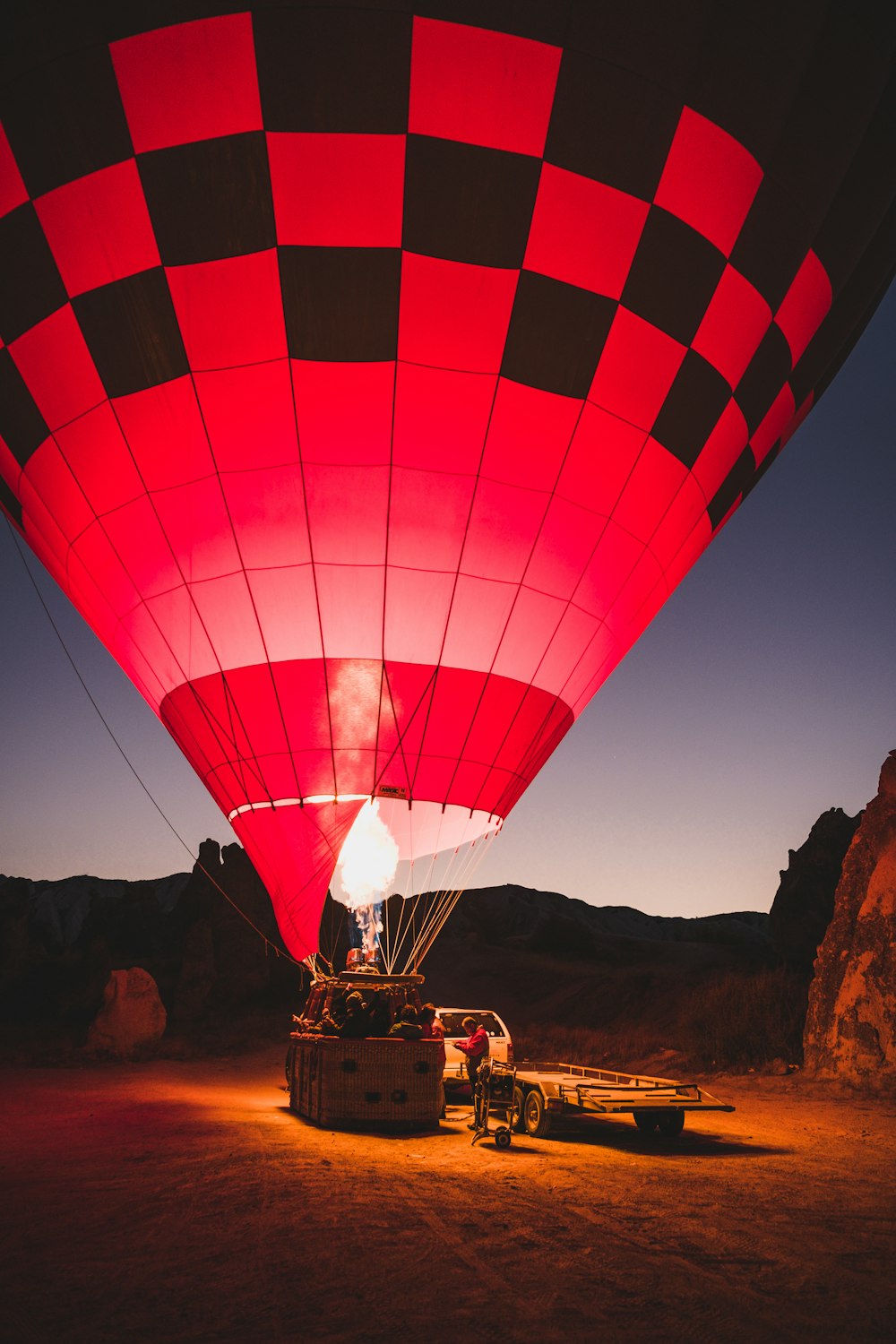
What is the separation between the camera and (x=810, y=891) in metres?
26.6

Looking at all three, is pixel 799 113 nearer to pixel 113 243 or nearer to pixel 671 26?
pixel 671 26

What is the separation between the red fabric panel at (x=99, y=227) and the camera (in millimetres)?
7199

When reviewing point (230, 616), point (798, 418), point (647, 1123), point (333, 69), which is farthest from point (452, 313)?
point (647, 1123)

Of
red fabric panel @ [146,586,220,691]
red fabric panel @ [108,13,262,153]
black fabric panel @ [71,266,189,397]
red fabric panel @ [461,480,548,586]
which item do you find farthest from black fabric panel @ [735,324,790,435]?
red fabric panel @ [146,586,220,691]

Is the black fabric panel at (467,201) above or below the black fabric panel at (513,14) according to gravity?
below

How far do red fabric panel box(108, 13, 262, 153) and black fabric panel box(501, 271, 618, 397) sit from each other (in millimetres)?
2376

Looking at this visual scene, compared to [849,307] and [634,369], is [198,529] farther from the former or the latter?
[849,307]

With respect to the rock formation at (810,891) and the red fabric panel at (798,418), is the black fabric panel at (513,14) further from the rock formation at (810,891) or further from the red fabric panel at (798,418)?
the rock formation at (810,891)

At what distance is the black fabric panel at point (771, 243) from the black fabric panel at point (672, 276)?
0.91 feet

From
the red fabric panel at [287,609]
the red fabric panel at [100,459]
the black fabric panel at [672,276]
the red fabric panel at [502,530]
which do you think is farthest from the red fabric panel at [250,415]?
the black fabric panel at [672,276]

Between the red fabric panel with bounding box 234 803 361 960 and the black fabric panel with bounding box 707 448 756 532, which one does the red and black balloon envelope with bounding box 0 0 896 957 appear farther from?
the black fabric panel with bounding box 707 448 756 532

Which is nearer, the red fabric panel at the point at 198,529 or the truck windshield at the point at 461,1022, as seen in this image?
the red fabric panel at the point at 198,529

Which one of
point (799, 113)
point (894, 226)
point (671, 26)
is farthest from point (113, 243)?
point (894, 226)

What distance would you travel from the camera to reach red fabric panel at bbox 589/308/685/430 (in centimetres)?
795
